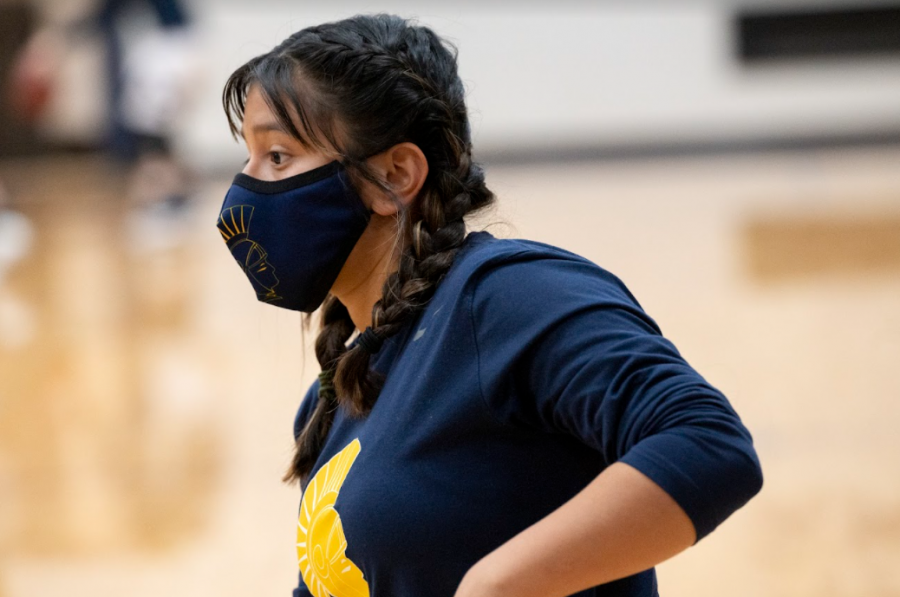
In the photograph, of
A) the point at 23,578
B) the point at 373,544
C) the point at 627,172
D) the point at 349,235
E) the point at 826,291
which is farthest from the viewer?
the point at 627,172

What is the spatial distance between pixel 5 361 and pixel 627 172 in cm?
724

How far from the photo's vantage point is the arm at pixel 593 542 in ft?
2.76

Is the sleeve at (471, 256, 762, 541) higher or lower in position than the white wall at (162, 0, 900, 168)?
higher

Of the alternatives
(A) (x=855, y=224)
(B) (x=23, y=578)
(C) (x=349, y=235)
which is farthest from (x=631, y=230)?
(C) (x=349, y=235)

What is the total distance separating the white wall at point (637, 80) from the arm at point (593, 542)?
1013 cm

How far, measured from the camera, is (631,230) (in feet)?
22.8

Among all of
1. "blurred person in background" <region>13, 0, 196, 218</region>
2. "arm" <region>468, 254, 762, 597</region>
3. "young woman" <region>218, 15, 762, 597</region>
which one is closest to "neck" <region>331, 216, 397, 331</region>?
"young woman" <region>218, 15, 762, 597</region>

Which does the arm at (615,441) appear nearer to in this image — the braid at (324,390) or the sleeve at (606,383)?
the sleeve at (606,383)

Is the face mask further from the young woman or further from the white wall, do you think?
the white wall

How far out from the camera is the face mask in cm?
115

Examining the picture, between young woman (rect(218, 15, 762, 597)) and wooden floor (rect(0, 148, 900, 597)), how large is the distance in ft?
0.55

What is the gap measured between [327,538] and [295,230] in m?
0.32

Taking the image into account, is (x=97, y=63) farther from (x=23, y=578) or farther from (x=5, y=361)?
(x=23, y=578)

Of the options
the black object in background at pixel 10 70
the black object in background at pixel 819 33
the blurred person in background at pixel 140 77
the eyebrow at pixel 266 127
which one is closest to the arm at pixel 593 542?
the eyebrow at pixel 266 127
